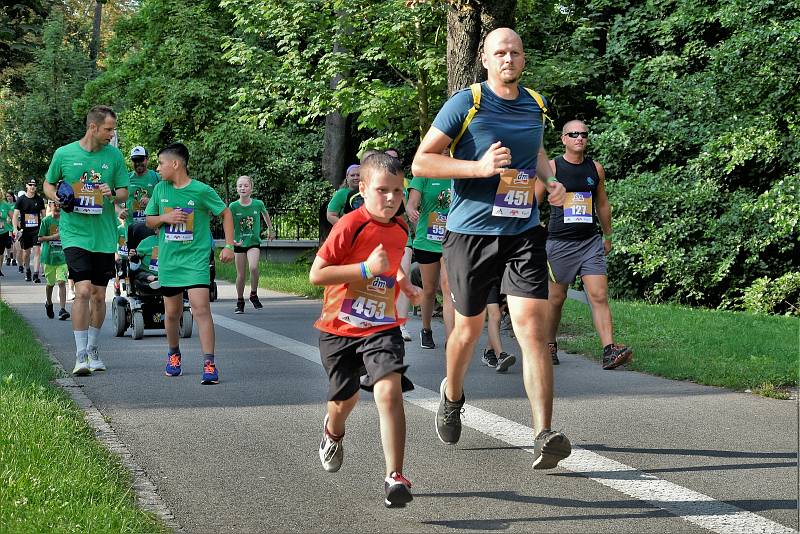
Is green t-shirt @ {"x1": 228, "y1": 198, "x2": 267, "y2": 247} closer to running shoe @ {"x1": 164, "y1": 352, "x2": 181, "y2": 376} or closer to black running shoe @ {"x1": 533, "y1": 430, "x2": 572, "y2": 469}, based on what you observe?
running shoe @ {"x1": 164, "y1": 352, "x2": 181, "y2": 376}

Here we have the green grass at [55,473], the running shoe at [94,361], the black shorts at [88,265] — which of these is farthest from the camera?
the running shoe at [94,361]

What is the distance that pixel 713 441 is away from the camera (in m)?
6.69

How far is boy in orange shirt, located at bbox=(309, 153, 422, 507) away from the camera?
17.1ft

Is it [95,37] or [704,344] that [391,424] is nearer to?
[704,344]

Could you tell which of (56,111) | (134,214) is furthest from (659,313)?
(56,111)

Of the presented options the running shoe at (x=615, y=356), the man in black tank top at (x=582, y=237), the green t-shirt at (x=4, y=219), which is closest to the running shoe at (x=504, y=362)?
the man in black tank top at (x=582, y=237)

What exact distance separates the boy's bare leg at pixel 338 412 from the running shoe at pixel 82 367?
463cm

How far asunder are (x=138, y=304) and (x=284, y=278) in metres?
10.3

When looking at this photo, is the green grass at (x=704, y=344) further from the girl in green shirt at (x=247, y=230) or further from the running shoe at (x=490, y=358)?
the girl in green shirt at (x=247, y=230)

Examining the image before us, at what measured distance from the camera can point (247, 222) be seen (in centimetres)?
1714

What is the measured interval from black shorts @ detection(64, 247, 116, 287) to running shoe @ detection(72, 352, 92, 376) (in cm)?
61

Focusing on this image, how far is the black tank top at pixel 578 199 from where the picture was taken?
31.8ft

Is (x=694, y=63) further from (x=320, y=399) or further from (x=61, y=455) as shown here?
(x=61, y=455)

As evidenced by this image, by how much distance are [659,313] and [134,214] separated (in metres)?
6.71
